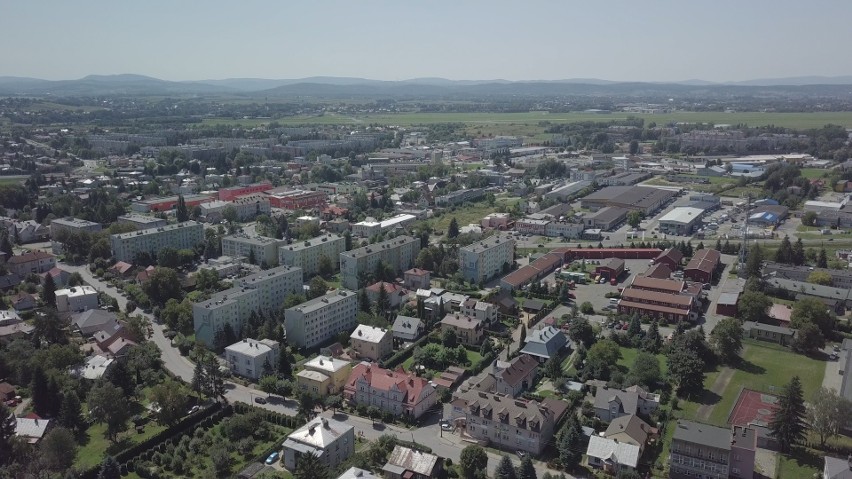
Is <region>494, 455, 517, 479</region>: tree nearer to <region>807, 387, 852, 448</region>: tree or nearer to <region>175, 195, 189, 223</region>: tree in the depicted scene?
<region>807, 387, 852, 448</region>: tree

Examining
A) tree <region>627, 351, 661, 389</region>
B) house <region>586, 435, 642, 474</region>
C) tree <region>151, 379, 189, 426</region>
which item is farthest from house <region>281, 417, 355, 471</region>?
tree <region>627, 351, 661, 389</region>

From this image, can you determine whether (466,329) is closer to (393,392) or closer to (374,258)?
(393,392)

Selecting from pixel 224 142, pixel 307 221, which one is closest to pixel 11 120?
pixel 224 142

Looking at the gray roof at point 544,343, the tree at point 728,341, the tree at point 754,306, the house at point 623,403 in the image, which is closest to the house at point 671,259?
the tree at point 754,306

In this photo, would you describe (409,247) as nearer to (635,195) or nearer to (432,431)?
(432,431)

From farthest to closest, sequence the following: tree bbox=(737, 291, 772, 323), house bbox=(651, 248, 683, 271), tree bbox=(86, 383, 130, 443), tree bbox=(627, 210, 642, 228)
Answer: tree bbox=(627, 210, 642, 228)
house bbox=(651, 248, 683, 271)
tree bbox=(737, 291, 772, 323)
tree bbox=(86, 383, 130, 443)

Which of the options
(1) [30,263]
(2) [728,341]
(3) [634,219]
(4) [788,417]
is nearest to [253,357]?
(4) [788,417]
